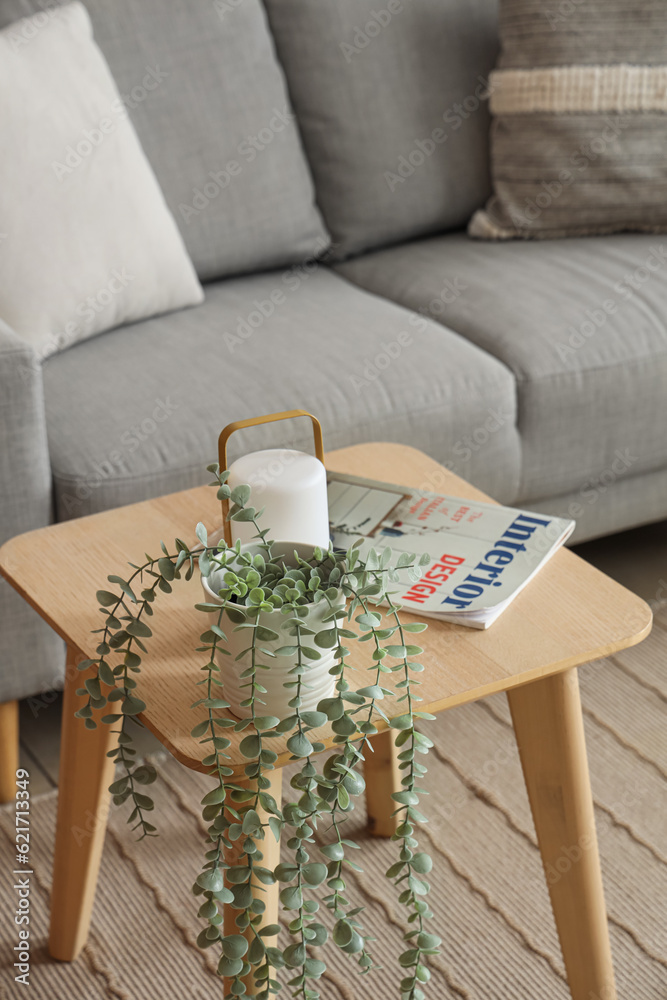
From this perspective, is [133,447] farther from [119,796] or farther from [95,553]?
[119,796]

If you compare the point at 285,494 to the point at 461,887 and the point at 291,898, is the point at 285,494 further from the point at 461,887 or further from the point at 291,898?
the point at 461,887

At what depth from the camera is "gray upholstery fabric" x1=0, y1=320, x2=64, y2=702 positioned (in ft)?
3.87

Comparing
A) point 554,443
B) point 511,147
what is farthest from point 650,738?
point 511,147

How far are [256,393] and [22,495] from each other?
1.16 feet

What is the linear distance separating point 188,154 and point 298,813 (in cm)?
138

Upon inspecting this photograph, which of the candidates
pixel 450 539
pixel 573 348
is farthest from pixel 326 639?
pixel 573 348

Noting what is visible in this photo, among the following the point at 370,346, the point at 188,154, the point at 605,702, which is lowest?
the point at 605,702

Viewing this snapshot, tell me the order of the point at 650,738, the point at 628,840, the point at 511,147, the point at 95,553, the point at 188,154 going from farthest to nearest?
1. the point at 511,147
2. the point at 188,154
3. the point at 650,738
4. the point at 628,840
5. the point at 95,553

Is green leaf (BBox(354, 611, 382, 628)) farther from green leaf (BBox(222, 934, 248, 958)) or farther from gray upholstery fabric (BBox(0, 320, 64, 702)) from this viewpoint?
A: gray upholstery fabric (BBox(0, 320, 64, 702))

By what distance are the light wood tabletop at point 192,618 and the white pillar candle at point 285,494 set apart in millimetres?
111

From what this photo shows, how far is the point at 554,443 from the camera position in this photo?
157 centimetres

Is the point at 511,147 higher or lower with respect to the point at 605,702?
higher

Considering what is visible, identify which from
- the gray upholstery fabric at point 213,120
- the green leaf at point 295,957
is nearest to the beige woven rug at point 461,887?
the green leaf at point 295,957

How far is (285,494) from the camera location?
0.81 metres
